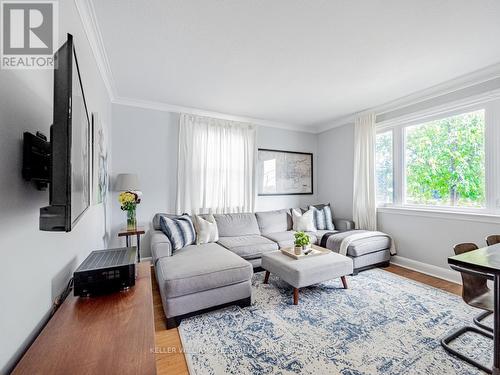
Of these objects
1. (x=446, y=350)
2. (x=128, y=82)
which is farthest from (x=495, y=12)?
(x=128, y=82)

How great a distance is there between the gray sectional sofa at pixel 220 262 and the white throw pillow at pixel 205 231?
137 millimetres

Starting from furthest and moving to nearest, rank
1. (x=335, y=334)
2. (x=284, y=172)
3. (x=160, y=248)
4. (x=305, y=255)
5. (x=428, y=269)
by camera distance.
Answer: (x=284, y=172), (x=428, y=269), (x=305, y=255), (x=160, y=248), (x=335, y=334)

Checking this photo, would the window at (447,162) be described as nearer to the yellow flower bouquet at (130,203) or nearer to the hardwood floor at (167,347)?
the hardwood floor at (167,347)

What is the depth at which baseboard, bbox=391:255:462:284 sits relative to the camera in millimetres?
2807

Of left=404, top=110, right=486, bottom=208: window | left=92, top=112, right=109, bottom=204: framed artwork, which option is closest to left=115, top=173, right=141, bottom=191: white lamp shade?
left=92, top=112, right=109, bottom=204: framed artwork

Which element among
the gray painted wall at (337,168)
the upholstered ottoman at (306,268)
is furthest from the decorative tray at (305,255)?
the gray painted wall at (337,168)

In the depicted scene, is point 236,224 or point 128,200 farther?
point 236,224

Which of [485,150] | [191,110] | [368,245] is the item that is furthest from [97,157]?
[485,150]

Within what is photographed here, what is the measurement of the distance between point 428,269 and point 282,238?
2036mm

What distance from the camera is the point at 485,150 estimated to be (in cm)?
260

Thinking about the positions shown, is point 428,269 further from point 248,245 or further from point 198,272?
point 198,272

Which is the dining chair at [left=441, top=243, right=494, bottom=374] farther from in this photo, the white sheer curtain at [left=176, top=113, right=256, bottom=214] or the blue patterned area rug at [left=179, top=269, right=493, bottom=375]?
the white sheer curtain at [left=176, top=113, right=256, bottom=214]

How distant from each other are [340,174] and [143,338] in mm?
4308

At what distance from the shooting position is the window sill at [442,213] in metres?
2.55
